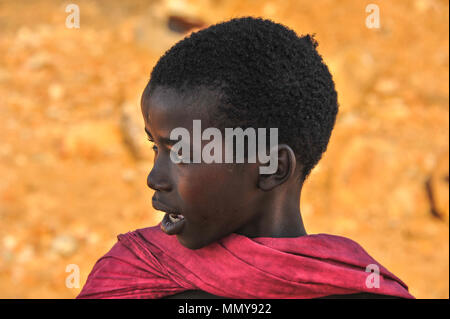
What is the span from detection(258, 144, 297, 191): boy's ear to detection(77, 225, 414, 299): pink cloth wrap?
0.15 metres

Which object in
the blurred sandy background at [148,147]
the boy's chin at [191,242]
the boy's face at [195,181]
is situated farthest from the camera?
the blurred sandy background at [148,147]

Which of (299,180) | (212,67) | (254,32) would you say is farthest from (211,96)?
(299,180)

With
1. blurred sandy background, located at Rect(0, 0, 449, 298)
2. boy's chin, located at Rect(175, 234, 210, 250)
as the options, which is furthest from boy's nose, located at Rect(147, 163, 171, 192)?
blurred sandy background, located at Rect(0, 0, 449, 298)

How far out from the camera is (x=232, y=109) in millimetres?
1337

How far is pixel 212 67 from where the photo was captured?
1349 millimetres

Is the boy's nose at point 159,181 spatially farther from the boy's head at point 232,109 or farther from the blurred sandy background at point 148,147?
the blurred sandy background at point 148,147

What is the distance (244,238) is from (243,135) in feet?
0.94

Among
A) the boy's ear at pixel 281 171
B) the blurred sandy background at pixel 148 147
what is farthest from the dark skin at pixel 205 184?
the blurred sandy background at pixel 148 147

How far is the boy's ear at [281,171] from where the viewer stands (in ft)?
4.62

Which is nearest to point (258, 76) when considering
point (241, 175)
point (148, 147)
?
point (241, 175)

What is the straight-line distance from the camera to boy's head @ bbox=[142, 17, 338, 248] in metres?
1.34

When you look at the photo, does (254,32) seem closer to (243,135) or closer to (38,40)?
(243,135)

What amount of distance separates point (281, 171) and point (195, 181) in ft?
0.77

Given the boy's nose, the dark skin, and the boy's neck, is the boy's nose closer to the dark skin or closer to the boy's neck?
the dark skin
